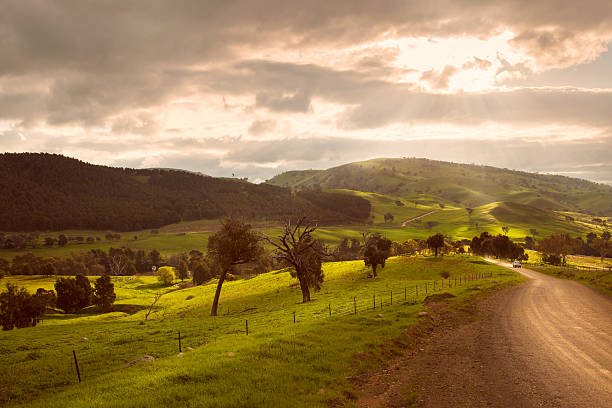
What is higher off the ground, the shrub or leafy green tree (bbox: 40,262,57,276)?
leafy green tree (bbox: 40,262,57,276)

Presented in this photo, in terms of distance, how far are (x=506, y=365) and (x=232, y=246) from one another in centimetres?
4210

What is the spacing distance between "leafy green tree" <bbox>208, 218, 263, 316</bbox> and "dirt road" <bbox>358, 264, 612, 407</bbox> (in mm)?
32570

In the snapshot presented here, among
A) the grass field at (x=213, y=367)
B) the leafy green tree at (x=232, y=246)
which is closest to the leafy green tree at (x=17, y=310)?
the grass field at (x=213, y=367)

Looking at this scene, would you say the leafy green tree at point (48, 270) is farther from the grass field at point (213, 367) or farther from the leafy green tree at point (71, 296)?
the grass field at point (213, 367)

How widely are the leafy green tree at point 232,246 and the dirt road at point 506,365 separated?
1282 inches

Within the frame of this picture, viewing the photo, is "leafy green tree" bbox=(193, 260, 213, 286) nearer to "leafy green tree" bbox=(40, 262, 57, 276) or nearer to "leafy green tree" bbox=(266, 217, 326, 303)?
"leafy green tree" bbox=(40, 262, 57, 276)

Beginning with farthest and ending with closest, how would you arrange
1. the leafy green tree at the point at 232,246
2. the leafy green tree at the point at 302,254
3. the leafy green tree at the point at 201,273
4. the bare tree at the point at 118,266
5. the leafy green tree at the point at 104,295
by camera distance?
the bare tree at the point at 118,266 → the leafy green tree at the point at 201,273 → the leafy green tree at the point at 104,295 → the leafy green tree at the point at 232,246 → the leafy green tree at the point at 302,254

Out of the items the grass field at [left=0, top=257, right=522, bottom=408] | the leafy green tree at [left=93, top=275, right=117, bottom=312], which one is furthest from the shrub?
the grass field at [left=0, top=257, right=522, bottom=408]

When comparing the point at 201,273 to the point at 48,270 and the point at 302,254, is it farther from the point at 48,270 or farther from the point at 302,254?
the point at 302,254

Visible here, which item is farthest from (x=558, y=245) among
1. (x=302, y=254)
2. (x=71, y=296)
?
(x=71, y=296)

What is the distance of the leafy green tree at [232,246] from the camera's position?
177ft

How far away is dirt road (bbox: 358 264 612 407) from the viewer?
50.5 ft

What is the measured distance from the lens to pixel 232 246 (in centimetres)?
5391

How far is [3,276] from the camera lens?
132 m
